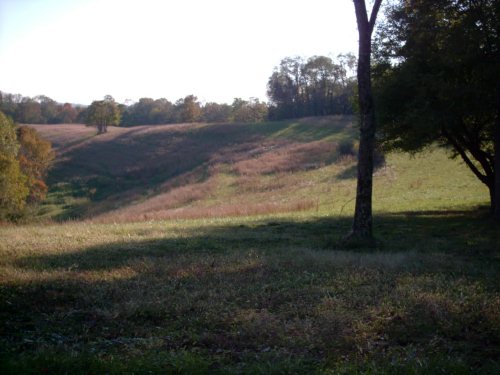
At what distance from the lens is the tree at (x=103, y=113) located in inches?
3679

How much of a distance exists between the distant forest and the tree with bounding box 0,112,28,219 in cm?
4004

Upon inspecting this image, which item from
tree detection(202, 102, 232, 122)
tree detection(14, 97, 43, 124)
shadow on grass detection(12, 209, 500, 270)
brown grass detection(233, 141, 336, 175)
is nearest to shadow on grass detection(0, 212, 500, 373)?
shadow on grass detection(12, 209, 500, 270)

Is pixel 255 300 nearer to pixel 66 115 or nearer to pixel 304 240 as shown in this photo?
pixel 304 240

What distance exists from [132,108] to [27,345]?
13347 cm

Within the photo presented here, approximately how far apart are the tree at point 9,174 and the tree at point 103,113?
43.7 metres

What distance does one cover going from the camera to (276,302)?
7434mm

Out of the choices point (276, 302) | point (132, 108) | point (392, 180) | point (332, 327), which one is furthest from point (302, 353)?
point (132, 108)

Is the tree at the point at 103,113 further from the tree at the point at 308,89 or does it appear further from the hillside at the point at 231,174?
the tree at the point at 308,89

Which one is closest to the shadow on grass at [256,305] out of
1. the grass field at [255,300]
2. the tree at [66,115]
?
the grass field at [255,300]

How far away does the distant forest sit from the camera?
9806 centimetres

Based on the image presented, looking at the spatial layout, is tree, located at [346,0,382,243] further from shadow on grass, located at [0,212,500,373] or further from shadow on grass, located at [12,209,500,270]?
shadow on grass, located at [0,212,500,373]

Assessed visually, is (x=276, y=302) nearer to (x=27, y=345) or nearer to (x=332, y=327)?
(x=332, y=327)

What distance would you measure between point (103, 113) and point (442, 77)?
83.8 m

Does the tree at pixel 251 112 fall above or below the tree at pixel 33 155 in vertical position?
above
